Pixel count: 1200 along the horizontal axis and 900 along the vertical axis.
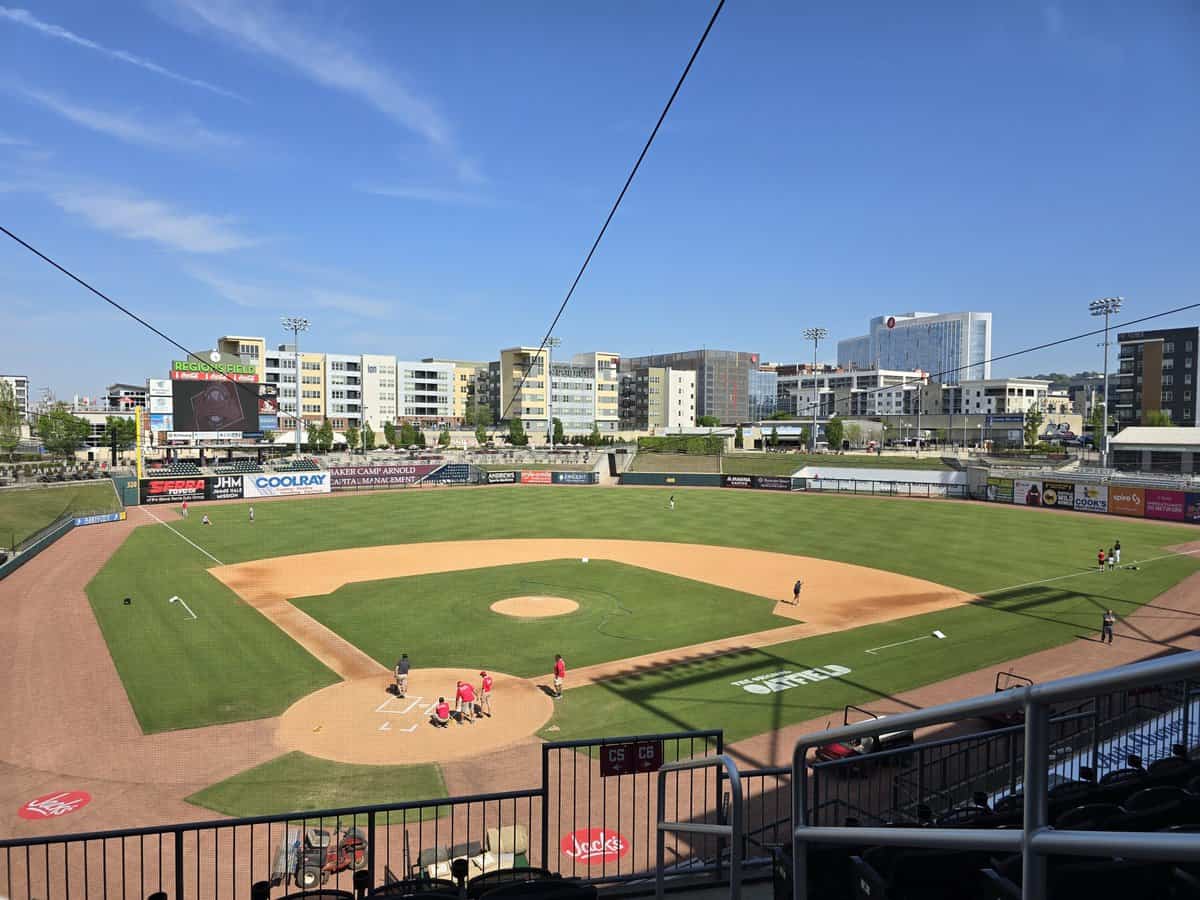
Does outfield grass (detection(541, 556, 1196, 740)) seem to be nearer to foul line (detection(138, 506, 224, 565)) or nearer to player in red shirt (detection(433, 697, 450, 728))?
player in red shirt (detection(433, 697, 450, 728))

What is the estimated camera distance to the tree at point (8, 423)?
261 ft

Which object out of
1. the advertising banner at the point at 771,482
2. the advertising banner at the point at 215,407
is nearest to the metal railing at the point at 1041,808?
the advertising banner at the point at 771,482

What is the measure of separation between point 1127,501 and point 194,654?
61.7m

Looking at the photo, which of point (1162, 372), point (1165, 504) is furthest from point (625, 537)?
point (1162, 372)

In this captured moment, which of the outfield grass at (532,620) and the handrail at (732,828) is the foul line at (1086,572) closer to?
the outfield grass at (532,620)

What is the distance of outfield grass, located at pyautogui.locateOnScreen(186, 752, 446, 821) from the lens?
1477 centimetres

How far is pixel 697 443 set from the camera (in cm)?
10038

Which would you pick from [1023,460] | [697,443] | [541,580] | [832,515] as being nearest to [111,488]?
[541,580]

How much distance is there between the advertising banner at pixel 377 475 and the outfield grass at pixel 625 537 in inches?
163

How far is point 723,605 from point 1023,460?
71.2 metres

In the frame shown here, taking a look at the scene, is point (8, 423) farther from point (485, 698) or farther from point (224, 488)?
point (485, 698)

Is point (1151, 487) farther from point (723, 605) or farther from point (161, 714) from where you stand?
point (161, 714)

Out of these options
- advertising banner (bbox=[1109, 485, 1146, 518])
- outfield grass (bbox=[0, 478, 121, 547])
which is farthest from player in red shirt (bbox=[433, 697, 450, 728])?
advertising banner (bbox=[1109, 485, 1146, 518])

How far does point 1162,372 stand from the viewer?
108 meters
